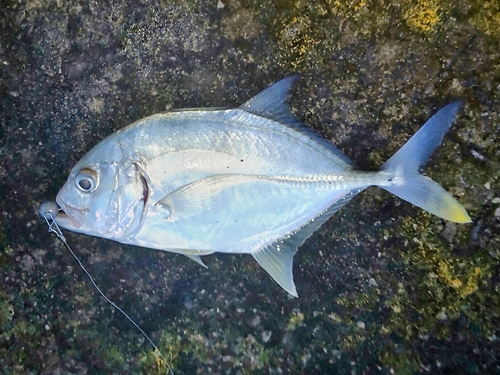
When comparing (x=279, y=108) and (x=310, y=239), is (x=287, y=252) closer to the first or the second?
(x=310, y=239)

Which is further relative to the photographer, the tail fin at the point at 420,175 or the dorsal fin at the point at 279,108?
the dorsal fin at the point at 279,108

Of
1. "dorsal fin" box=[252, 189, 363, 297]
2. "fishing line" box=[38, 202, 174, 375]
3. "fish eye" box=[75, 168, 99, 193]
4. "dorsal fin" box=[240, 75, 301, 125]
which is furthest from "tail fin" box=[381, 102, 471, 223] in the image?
"fishing line" box=[38, 202, 174, 375]

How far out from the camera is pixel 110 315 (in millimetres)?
2211

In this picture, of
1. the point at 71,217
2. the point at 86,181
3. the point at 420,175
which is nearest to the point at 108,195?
the point at 86,181

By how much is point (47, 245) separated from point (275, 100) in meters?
1.36

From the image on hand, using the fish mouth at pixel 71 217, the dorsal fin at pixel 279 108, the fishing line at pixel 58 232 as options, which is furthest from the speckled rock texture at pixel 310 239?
the fish mouth at pixel 71 217

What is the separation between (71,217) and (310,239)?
3.71 ft

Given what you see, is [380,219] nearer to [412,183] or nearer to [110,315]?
[412,183]

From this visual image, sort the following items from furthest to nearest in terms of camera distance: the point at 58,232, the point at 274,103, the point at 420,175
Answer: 1. the point at 58,232
2. the point at 274,103
3. the point at 420,175

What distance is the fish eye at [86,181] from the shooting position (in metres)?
1.91

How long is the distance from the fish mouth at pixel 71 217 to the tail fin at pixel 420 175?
4.43 ft

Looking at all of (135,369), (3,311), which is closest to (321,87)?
(135,369)

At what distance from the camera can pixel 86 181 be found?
1913 millimetres

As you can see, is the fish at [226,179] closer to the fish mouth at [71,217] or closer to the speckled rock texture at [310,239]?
the fish mouth at [71,217]
